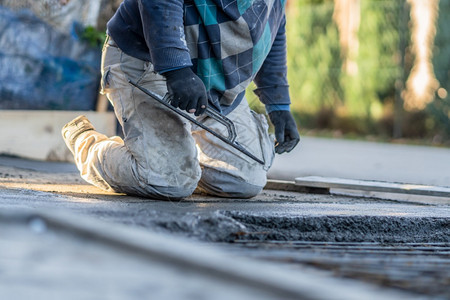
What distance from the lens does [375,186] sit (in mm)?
5328

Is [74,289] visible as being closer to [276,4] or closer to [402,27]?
[276,4]

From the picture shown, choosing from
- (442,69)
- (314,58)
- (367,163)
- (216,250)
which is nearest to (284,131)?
(216,250)

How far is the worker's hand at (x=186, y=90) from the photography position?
12.5 feet

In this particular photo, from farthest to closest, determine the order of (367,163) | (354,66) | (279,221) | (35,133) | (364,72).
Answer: (354,66), (364,72), (367,163), (35,133), (279,221)

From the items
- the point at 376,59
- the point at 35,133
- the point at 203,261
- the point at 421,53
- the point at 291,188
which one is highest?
the point at 421,53

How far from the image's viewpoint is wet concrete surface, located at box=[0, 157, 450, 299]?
8.54 feet

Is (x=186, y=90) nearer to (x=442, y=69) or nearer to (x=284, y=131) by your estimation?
(x=284, y=131)

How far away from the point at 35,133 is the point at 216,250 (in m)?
4.78

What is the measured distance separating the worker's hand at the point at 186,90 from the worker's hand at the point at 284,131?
3.72 feet

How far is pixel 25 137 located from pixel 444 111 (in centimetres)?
796

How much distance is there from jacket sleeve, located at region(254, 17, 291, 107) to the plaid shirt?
0.29 metres

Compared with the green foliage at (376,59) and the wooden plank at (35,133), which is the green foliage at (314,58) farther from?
the wooden plank at (35,133)

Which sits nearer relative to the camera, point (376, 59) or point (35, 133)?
point (35, 133)

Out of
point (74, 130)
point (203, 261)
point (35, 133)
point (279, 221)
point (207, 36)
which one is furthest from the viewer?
point (35, 133)
